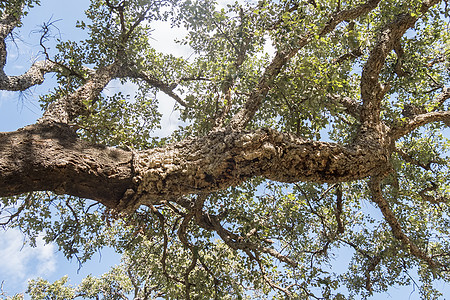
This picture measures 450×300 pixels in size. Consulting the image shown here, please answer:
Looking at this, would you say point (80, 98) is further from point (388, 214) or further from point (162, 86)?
point (388, 214)

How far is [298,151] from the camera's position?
153 inches

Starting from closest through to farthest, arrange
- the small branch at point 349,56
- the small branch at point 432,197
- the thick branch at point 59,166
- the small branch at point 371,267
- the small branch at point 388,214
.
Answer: the thick branch at point 59,166 → the small branch at point 388,214 → the small branch at point 349,56 → the small branch at point 371,267 → the small branch at point 432,197

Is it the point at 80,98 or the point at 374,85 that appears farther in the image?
the point at 80,98

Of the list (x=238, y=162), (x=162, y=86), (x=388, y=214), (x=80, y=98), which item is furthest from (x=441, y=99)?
(x=80, y=98)

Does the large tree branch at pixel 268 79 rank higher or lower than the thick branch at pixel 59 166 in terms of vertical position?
higher

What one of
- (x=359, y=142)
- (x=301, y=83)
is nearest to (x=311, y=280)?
(x=359, y=142)

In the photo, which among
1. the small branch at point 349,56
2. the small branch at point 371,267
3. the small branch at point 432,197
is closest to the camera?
the small branch at point 349,56

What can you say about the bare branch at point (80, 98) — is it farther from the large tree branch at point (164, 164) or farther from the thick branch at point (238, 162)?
the thick branch at point (238, 162)

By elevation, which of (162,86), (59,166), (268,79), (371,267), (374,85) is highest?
(162,86)

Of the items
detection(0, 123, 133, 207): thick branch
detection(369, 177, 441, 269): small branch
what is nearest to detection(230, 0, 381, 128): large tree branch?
detection(0, 123, 133, 207): thick branch

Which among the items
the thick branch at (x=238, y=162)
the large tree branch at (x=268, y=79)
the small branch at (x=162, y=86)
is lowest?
the thick branch at (x=238, y=162)

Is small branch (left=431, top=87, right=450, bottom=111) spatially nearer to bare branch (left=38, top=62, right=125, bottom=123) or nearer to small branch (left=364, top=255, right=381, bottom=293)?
small branch (left=364, top=255, right=381, bottom=293)

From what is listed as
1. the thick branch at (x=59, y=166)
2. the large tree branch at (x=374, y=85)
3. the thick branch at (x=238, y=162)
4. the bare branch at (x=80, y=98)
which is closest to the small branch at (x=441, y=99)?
the large tree branch at (x=374, y=85)

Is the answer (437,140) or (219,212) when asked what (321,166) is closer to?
(219,212)
